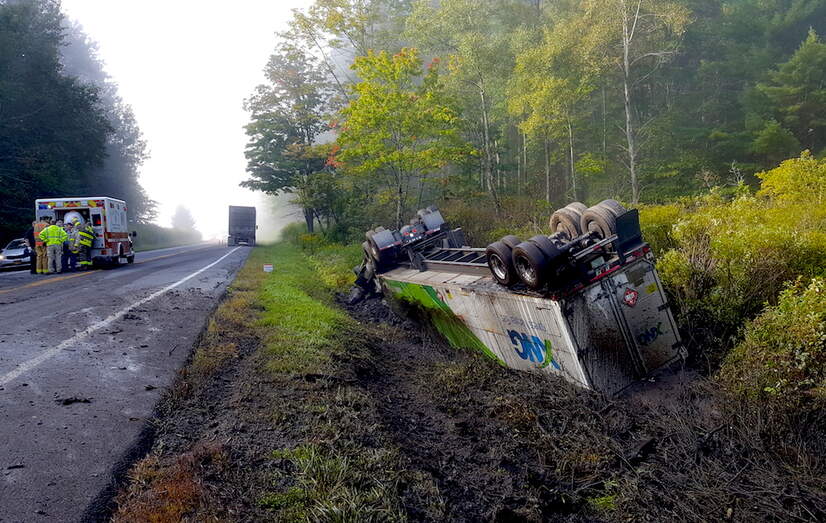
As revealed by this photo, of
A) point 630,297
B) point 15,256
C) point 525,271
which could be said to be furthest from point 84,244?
point 630,297

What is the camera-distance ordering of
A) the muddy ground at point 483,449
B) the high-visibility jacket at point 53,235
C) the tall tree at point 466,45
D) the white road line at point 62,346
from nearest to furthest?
the muddy ground at point 483,449 → the white road line at point 62,346 → the high-visibility jacket at point 53,235 → the tall tree at point 466,45

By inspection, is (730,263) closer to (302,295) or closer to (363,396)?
(363,396)

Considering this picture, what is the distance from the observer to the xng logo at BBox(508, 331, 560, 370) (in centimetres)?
512

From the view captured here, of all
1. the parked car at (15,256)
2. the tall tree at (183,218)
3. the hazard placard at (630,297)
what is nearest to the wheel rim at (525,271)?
the hazard placard at (630,297)

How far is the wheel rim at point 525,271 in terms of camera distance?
497 centimetres

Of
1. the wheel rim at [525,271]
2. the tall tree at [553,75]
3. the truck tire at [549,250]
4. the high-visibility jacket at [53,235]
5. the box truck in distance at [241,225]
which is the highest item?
the tall tree at [553,75]

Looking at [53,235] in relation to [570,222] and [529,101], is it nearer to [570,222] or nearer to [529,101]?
[570,222]

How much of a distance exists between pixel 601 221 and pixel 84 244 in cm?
1517

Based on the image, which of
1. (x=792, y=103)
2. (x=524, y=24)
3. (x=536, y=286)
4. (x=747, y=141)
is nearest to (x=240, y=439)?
(x=536, y=286)

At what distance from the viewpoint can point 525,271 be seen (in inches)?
202

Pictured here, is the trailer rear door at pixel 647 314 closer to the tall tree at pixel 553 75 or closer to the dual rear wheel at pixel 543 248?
the dual rear wheel at pixel 543 248

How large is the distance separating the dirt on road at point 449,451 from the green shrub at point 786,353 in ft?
1.05

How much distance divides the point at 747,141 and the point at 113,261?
28.0m

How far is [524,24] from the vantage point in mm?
21406
